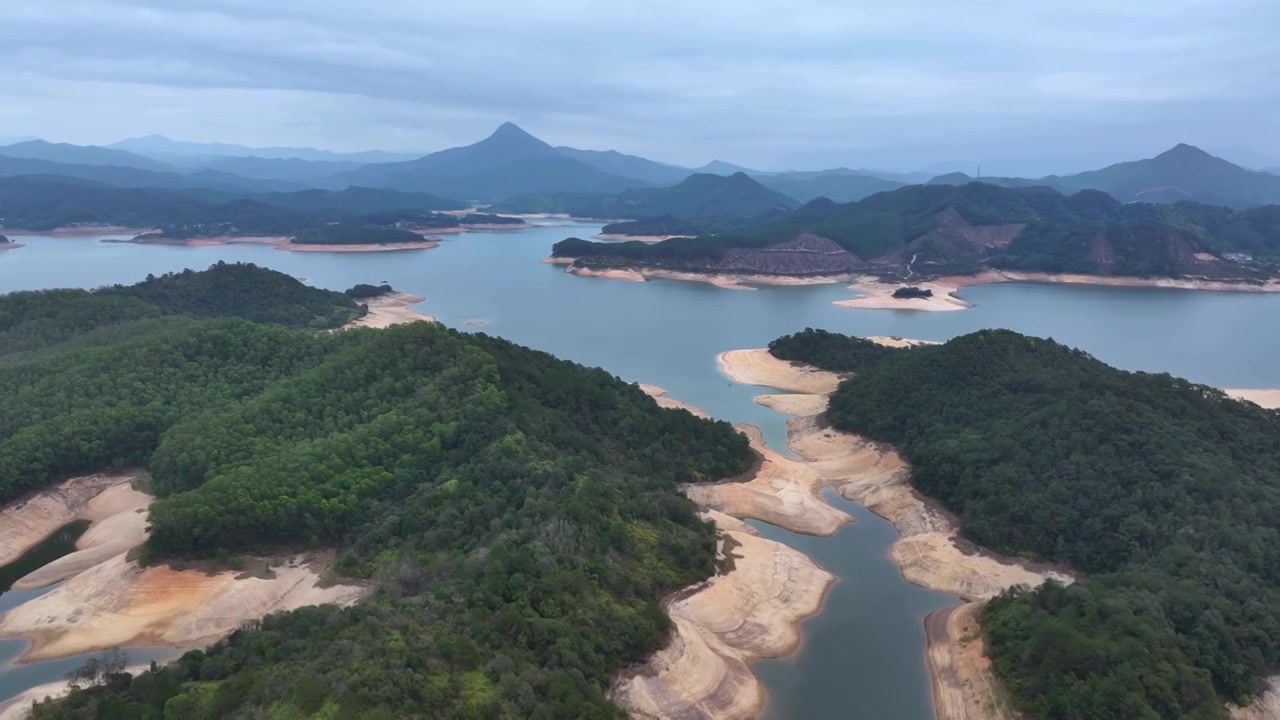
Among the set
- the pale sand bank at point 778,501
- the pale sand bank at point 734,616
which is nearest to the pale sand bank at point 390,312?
the pale sand bank at point 778,501

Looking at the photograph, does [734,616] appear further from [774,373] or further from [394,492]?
[774,373]

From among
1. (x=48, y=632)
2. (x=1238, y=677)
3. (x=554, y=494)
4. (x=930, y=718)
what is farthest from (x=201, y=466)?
(x=1238, y=677)

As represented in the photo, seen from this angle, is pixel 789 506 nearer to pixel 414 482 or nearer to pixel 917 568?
pixel 917 568

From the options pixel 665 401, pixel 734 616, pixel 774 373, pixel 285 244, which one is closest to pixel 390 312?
pixel 665 401

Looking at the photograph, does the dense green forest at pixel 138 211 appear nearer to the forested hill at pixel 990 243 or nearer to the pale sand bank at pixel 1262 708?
the forested hill at pixel 990 243

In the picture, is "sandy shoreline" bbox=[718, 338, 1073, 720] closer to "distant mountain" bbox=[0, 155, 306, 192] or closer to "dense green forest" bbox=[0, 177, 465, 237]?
"dense green forest" bbox=[0, 177, 465, 237]

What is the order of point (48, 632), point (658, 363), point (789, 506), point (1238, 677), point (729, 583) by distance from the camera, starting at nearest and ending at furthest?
1. point (1238, 677)
2. point (48, 632)
3. point (729, 583)
4. point (789, 506)
5. point (658, 363)

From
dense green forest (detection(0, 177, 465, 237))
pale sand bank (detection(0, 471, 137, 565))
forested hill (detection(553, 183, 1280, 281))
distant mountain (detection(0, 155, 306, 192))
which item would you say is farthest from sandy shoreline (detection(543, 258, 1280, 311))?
distant mountain (detection(0, 155, 306, 192))
